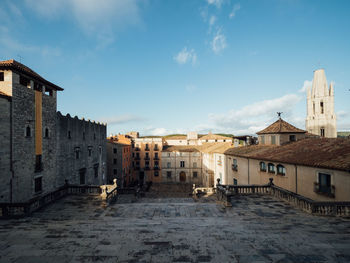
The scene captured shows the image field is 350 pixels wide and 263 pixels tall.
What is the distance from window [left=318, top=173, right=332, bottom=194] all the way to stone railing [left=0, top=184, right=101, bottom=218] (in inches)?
786

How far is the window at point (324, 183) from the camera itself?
14.2 metres

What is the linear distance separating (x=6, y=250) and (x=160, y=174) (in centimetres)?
4726

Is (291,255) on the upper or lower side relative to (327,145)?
lower

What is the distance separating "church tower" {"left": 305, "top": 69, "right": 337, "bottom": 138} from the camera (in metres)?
61.1

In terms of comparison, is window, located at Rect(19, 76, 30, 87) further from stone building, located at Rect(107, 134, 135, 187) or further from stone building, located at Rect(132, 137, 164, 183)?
stone building, located at Rect(132, 137, 164, 183)

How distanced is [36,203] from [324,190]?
22.5m

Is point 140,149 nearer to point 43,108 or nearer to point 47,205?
point 43,108

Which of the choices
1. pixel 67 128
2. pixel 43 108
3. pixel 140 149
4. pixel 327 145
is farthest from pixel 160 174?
pixel 327 145

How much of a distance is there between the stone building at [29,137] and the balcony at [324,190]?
2623 cm

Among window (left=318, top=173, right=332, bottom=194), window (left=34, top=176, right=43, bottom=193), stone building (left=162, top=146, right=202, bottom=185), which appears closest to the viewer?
window (left=318, top=173, right=332, bottom=194)

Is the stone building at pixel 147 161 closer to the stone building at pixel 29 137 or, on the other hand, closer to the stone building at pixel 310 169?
the stone building at pixel 29 137

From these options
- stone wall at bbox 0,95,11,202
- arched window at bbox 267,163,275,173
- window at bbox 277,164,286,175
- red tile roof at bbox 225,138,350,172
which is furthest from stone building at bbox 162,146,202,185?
stone wall at bbox 0,95,11,202

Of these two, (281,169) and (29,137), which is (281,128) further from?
(29,137)

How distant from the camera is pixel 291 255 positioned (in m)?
6.20
